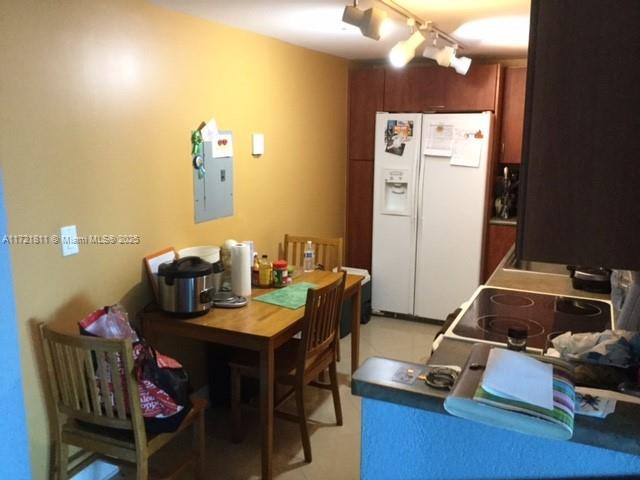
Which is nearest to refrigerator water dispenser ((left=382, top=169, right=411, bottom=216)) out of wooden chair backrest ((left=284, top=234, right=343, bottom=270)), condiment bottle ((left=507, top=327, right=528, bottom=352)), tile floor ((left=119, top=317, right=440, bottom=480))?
wooden chair backrest ((left=284, top=234, right=343, bottom=270))

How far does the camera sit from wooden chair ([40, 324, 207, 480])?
2061 mm

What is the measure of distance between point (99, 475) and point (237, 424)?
673mm

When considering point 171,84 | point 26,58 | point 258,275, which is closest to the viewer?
point 26,58

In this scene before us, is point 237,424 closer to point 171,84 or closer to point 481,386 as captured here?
point 171,84

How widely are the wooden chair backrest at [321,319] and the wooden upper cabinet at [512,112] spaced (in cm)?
222

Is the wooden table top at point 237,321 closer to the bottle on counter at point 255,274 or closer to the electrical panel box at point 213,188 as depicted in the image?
the bottle on counter at point 255,274

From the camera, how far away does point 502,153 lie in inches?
177

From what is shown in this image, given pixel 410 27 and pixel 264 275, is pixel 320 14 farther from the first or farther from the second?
pixel 264 275

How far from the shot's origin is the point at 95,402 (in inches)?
84.9

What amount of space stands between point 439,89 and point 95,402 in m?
3.33

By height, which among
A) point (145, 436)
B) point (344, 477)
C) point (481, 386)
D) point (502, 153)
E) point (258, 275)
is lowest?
point (344, 477)

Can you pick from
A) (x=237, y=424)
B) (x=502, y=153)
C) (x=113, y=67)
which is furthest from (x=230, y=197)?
(x=502, y=153)

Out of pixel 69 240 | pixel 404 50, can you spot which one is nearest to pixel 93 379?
pixel 69 240

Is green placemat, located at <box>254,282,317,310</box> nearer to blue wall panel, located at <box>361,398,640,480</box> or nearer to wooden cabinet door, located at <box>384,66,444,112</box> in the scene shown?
blue wall panel, located at <box>361,398,640,480</box>
